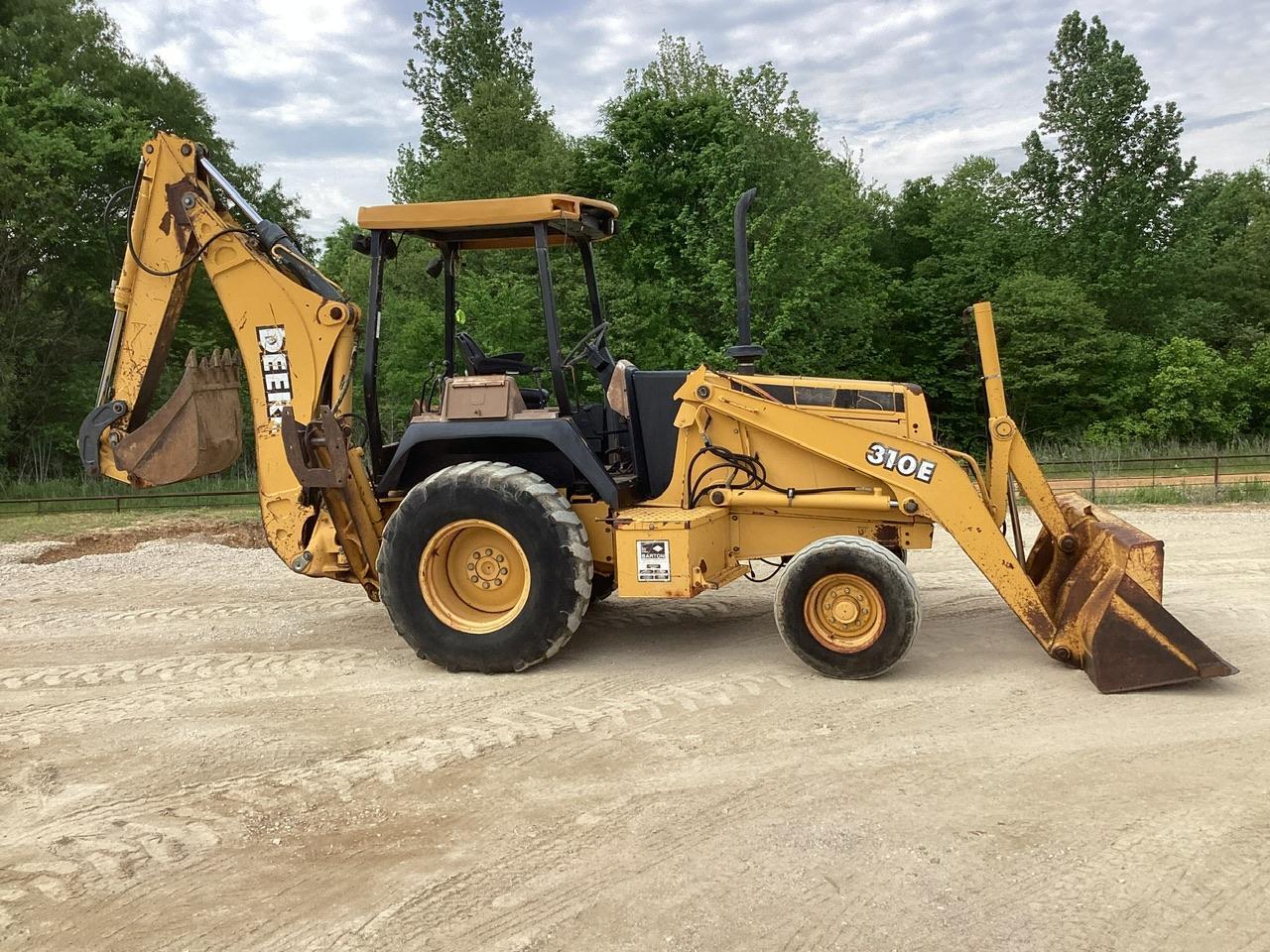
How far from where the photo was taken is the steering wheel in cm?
623

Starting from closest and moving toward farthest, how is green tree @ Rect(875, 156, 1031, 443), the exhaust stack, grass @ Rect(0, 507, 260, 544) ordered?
the exhaust stack → grass @ Rect(0, 507, 260, 544) → green tree @ Rect(875, 156, 1031, 443)

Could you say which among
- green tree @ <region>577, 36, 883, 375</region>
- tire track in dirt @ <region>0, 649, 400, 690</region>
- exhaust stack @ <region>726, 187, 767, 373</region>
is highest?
green tree @ <region>577, 36, 883, 375</region>

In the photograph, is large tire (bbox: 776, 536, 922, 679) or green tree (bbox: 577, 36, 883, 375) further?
green tree (bbox: 577, 36, 883, 375)

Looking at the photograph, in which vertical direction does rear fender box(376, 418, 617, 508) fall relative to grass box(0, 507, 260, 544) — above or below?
above

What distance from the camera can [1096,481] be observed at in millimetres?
16469

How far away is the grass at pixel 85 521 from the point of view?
1239cm

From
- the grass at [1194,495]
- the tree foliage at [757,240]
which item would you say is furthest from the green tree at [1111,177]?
the grass at [1194,495]

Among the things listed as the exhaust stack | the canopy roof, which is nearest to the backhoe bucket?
the canopy roof

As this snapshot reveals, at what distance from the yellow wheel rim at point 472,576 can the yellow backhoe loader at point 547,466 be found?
0.01m

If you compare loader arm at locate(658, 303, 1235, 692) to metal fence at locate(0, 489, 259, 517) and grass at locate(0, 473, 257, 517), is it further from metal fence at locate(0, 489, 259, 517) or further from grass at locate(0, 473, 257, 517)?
metal fence at locate(0, 489, 259, 517)

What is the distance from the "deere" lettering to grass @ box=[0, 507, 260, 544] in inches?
298

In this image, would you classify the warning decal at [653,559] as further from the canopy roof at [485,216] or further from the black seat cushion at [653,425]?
the canopy roof at [485,216]

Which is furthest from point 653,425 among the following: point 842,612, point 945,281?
point 945,281

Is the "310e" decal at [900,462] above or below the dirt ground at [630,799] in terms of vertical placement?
above
